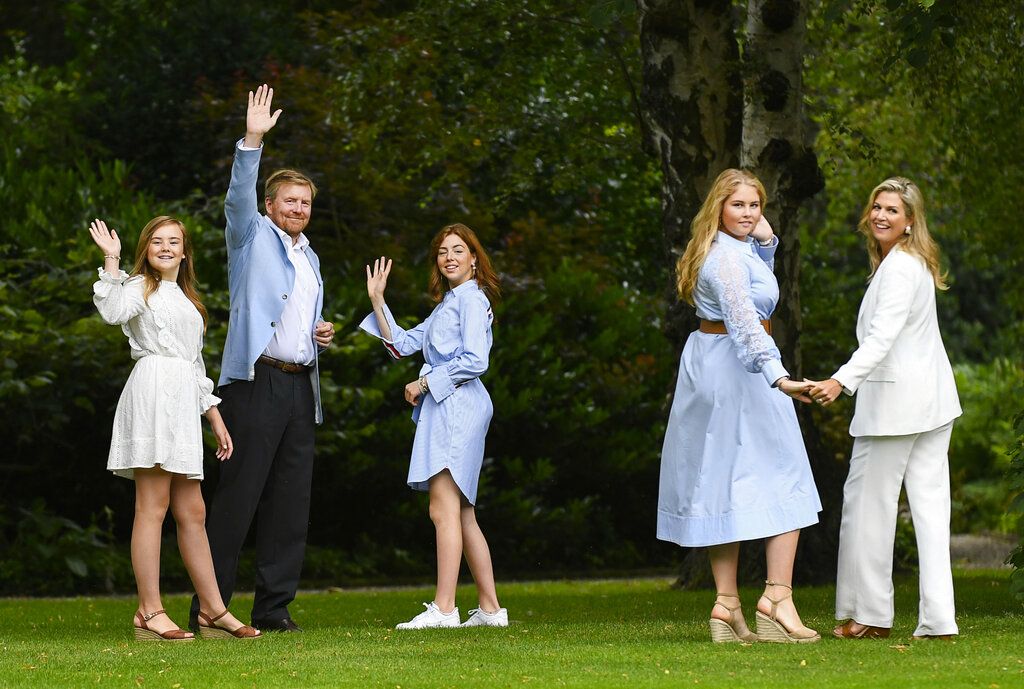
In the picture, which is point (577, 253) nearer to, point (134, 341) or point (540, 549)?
point (540, 549)

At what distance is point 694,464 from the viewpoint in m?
6.77

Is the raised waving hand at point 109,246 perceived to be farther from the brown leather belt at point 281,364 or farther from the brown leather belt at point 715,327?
the brown leather belt at point 715,327

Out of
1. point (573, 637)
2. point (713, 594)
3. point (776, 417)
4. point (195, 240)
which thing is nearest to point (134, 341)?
point (573, 637)

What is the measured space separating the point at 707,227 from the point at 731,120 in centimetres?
433

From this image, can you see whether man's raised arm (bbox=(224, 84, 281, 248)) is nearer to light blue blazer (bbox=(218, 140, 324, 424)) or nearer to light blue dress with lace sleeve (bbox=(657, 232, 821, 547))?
light blue blazer (bbox=(218, 140, 324, 424))

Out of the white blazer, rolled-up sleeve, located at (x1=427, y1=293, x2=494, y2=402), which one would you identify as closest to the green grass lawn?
the white blazer

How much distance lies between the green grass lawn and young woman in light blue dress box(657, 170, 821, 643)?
0.36 m

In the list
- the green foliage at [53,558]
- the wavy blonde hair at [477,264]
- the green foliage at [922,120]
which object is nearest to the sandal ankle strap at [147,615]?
the wavy blonde hair at [477,264]

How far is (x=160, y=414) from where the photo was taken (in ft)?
23.3

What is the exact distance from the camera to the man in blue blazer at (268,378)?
7602mm

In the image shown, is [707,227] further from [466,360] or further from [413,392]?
[413,392]

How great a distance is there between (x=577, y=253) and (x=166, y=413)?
10387 millimetres

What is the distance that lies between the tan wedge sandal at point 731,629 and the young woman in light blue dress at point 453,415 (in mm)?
1437

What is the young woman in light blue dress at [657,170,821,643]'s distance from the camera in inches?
260
